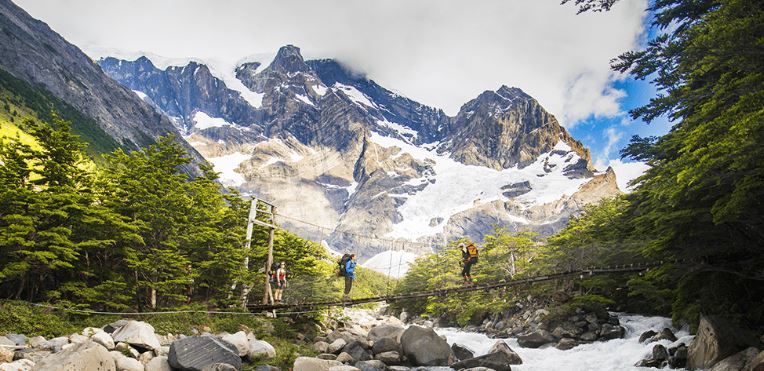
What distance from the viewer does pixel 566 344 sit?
63.5 feet

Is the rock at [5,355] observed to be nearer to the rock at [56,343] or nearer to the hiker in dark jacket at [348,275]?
the rock at [56,343]

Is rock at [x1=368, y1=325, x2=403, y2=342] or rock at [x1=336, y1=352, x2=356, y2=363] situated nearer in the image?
rock at [x1=336, y1=352, x2=356, y2=363]

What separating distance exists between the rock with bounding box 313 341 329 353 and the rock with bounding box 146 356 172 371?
333 inches

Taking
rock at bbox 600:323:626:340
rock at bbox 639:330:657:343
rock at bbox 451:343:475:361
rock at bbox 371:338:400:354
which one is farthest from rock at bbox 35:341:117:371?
rock at bbox 600:323:626:340

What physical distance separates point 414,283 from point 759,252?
96.8 feet

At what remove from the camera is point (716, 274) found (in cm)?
1218

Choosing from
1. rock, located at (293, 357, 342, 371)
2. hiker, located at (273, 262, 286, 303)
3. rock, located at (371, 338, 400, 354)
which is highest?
hiker, located at (273, 262, 286, 303)

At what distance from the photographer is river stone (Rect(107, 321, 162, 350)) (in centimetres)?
1191

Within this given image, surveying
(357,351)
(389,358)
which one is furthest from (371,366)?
(357,351)

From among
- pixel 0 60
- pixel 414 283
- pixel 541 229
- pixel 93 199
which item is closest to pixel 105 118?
pixel 0 60

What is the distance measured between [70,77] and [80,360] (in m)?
140

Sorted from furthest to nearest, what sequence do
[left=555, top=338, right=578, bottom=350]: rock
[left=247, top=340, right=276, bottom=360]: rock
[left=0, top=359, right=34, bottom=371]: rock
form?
[left=555, top=338, right=578, bottom=350]: rock
[left=247, top=340, right=276, bottom=360]: rock
[left=0, top=359, right=34, bottom=371]: rock

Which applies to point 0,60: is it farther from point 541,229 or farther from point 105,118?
point 541,229

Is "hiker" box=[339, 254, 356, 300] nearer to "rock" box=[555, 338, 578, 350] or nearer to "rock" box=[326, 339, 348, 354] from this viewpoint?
"rock" box=[326, 339, 348, 354]
